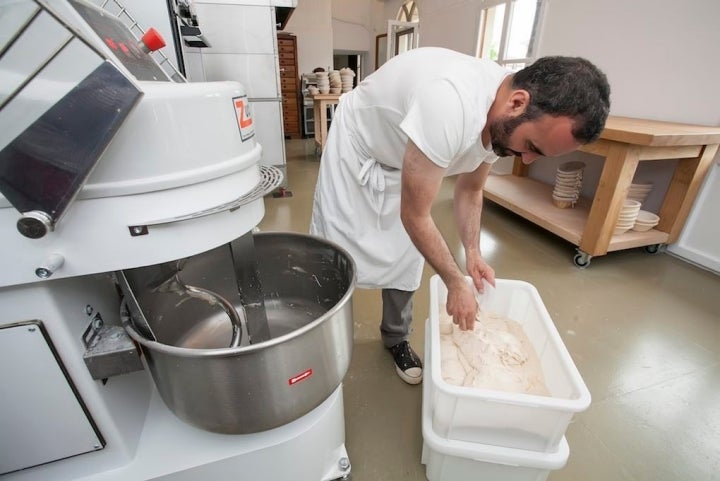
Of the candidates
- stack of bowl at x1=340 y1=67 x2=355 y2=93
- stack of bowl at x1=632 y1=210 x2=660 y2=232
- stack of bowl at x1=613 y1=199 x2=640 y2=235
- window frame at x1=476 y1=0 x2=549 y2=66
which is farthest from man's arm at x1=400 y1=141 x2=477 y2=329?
stack of bowl at x1=340 y1=67 x2=355 y2=93

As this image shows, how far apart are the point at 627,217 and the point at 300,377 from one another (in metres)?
1.93

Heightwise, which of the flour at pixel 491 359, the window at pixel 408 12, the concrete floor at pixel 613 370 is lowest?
the concrete floor at pixel 613 370

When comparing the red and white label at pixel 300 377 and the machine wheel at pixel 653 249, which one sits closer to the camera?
the red and white label at pixel 300 377

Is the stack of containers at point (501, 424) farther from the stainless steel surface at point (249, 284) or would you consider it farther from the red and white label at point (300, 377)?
the stainless steel surface at point (249, 284)

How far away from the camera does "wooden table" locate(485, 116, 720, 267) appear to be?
151cm

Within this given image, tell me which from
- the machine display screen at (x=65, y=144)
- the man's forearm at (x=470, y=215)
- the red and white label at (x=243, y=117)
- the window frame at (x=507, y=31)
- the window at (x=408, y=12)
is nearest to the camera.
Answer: the machine display screen at (x=65, y=144)

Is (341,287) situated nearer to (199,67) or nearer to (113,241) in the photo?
(113,241)

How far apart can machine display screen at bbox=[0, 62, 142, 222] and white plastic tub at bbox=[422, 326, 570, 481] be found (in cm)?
77

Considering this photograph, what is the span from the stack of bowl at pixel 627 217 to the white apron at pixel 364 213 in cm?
137

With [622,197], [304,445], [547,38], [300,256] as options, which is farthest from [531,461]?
[547,38]

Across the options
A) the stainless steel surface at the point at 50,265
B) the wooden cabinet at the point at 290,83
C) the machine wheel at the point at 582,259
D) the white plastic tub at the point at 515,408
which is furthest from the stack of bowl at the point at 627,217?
the wooden cabinet at the point at 290,83

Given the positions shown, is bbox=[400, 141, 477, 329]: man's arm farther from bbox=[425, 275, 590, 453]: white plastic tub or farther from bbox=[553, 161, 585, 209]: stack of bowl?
bbox=[553, 161, 585, 209]: stack of bowl

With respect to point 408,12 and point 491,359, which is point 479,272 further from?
point 408,12

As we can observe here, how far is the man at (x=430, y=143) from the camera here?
0.61 metres
